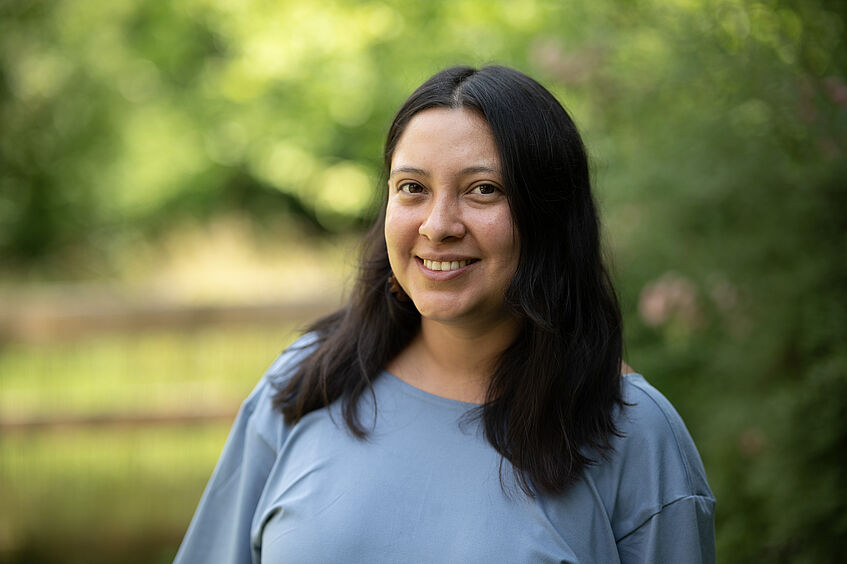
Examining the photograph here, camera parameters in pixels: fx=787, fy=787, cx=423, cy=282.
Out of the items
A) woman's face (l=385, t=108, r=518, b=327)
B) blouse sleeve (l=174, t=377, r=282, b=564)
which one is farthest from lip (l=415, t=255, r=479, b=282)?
blouse sleeve (l=174, t=377, r=282, b=564)

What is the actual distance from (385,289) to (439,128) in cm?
48

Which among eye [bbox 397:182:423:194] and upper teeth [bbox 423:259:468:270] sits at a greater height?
eye [bbox 397:182:423:194]

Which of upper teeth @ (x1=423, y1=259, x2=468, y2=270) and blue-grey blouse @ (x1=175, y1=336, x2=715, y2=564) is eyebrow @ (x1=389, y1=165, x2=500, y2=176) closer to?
upper teeth @ (x1=423, y1=259, x2=468, y2=270)

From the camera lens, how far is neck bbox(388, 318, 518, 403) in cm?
164

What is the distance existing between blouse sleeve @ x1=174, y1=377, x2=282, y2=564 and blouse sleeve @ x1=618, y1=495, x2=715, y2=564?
2.56 feet

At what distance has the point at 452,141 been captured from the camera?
4.80ft

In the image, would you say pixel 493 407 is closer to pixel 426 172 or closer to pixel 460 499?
pixel 460 499

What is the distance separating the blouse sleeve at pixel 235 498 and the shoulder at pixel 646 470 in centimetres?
73

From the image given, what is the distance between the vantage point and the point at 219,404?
454 centimetres

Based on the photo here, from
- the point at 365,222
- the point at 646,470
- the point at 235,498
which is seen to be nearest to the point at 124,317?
the point at 365,222

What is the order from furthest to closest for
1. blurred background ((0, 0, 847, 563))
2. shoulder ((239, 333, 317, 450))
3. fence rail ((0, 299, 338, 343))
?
fence rail ((0, 299, 338, 343)) → blurred background ((0, 0, 847, 563)) → shoulder ((239, 333, 317, 450))

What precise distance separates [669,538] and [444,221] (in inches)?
28.4

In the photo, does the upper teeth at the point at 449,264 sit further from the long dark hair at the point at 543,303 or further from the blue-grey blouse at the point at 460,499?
the blue-grey blouse at the point at 460,499

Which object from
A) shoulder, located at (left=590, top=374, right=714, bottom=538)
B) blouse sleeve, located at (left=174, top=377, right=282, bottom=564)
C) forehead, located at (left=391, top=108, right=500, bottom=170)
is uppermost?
forehead, located at (left=391, top=108, right=500, bottom=170)
